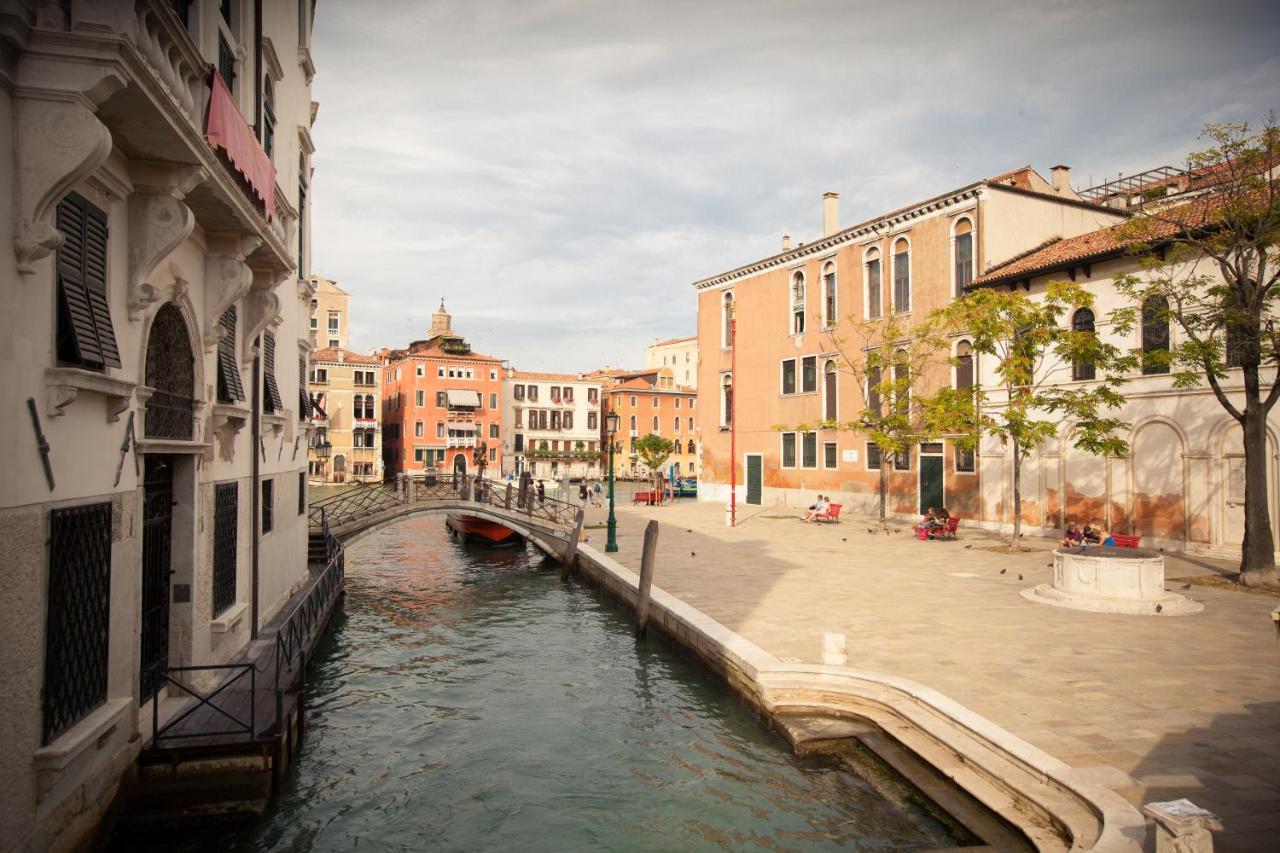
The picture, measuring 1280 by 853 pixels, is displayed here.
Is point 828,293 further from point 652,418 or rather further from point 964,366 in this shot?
point 652,418

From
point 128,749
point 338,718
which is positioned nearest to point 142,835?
point 128,749

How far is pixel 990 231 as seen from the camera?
25281mm

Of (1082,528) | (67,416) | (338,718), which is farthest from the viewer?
(1082,528)

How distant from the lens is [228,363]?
9.48 meters

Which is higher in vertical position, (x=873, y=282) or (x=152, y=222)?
(x=873, y=282)

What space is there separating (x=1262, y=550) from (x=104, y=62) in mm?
17994

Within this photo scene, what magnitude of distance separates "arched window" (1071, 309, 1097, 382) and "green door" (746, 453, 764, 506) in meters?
16.5

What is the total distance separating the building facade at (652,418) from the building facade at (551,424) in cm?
238

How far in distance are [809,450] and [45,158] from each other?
30.7 m

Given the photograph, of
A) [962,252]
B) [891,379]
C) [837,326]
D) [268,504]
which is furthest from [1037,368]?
[268,504]

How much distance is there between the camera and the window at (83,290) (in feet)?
17.4

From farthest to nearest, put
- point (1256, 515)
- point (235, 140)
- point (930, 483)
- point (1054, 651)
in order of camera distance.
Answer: point (930, 483)
point (1256, 515)
point (1054, 651)
point (235, 140)

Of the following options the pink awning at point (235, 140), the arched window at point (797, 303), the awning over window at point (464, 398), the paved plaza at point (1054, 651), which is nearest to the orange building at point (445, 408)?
the awning over window at point (464, 398)

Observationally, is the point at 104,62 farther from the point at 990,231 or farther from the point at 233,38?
the point at 990,231
